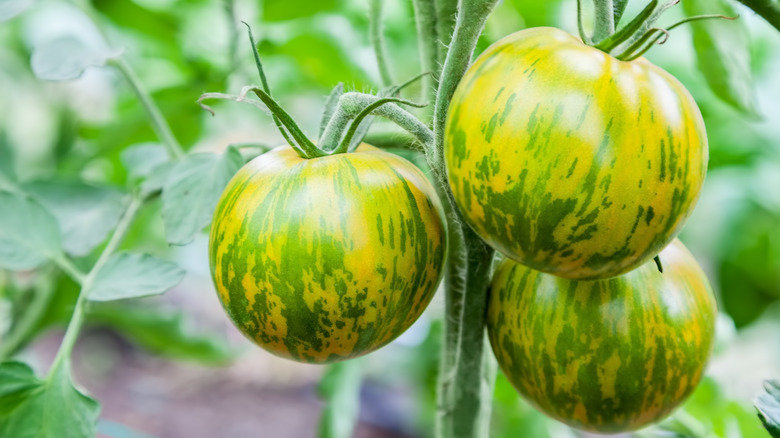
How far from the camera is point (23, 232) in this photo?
0.58 metres

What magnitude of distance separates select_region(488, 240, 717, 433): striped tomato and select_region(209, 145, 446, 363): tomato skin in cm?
8

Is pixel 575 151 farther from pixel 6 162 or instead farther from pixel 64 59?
pixel 6 162

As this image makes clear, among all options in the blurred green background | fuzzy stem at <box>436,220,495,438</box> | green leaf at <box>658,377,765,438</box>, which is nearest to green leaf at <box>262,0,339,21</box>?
the blurred green background

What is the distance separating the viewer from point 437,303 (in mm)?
598

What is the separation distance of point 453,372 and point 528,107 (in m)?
0.25

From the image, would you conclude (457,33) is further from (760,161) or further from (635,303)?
(760,161)

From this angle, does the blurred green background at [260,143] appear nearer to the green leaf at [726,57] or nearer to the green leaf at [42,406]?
the green leaf at [726,57]

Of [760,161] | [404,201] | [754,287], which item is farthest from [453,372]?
[760,161]

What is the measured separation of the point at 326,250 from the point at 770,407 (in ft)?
0.94

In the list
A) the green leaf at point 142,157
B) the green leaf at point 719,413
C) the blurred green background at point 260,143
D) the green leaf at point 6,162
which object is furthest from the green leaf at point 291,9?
the green leaf at point 719,413

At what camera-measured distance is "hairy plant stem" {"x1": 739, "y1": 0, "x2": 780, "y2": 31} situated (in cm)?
44

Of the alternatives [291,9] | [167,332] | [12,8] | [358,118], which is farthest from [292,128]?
[167,332]

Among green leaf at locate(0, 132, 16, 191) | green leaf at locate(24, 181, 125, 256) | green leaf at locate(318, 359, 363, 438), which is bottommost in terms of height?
green leaf at locate(318, 359, 363, 438)

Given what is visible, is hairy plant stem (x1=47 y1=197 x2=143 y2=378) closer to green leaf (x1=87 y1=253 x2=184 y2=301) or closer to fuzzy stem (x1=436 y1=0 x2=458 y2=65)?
green leaf (x1=87 y1=253 x2=184 y2=301)
